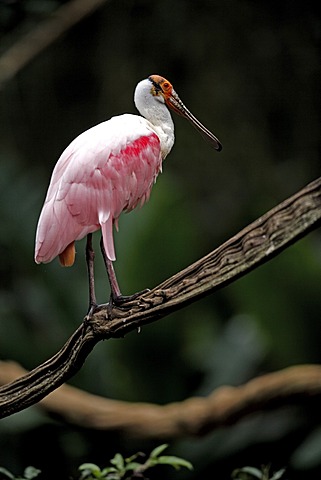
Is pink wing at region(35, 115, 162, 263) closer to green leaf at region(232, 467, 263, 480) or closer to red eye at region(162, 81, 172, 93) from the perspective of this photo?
red eye at region(162, 81, 172, 93)

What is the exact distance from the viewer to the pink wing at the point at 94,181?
2719 millimetres

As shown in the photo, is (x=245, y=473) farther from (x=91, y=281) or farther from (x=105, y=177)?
(x=105, y=177)

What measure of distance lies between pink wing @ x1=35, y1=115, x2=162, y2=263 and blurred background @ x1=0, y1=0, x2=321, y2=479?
1707 mm

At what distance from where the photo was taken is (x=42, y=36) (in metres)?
6.22

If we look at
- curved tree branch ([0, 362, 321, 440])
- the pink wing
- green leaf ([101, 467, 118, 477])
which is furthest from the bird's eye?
curved tree branch ([0, 362, 321, 440])

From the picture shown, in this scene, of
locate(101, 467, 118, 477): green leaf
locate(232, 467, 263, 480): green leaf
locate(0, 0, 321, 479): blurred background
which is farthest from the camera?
locate(0, 0, 321, 479): blurred background

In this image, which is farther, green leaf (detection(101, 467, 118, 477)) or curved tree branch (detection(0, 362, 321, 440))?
curved tree branch (detection(0, 362, 321, 440))

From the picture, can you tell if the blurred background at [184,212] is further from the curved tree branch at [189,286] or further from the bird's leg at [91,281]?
the curved tree branch at [189,286]

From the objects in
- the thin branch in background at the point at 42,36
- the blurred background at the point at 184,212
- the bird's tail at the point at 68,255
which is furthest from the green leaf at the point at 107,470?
the thin branch in background at the point at 42,36

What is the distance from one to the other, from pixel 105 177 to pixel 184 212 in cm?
235

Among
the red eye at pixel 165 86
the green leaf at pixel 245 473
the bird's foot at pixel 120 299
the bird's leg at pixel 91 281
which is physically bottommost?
the green leaf at pixel 245 473

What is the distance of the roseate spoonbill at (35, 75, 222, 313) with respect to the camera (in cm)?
272

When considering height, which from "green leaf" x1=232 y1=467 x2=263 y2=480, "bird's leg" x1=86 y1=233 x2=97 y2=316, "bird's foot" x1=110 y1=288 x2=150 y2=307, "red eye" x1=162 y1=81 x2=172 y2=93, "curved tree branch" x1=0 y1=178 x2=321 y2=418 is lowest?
"green leaf" x1=232 y1=467 x2=263 y2=480

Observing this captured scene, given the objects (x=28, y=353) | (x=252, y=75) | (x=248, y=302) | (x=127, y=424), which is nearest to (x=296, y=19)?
(x=252, y=75)
